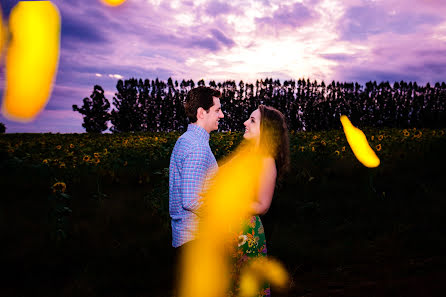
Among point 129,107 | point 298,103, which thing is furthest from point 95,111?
point 298,103

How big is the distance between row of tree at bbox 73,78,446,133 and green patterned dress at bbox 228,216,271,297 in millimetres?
37222

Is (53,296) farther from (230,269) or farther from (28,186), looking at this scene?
(28,186)

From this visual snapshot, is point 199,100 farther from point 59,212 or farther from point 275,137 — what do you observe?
point 59,212

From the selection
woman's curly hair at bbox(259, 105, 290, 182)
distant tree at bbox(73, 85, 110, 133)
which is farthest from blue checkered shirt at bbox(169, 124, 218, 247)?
distant tree at bbox(73, 85, 110, 133)

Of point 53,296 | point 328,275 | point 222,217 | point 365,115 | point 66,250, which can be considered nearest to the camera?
point 222,217

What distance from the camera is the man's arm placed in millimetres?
2297

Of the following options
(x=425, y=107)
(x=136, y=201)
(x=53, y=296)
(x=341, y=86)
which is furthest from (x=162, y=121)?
(x=53, y=296)

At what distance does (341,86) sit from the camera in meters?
43.1

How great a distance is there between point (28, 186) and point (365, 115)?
41460mm

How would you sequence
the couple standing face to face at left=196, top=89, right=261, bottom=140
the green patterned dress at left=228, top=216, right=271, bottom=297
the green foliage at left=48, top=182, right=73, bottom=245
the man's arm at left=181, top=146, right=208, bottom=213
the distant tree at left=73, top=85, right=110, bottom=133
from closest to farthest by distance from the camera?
1. the man's arm at left=181, top=146, right=208, bottom=213
2. the green patterned dress at left=228, top=216, right=271, bottom=297
3. the couple standing face to face at left=196, top=89, right=261, bottom=140
4. the green foliage at left=48, top=182, right=73, bottom=245
5. the distant tree at left=73, top=85, right=110, bottom=133

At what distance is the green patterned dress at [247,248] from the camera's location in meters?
2.45

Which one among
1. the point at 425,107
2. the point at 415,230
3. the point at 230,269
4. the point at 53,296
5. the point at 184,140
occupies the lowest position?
the point at 53,296

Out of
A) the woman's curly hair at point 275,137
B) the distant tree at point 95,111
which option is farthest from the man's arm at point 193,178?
the distant tree at point 95,111

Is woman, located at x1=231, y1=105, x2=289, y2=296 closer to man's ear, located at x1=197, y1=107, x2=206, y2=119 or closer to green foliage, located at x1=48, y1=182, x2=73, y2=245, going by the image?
man's ear, located at x1=197, y1=107, x2=206, y2=119
